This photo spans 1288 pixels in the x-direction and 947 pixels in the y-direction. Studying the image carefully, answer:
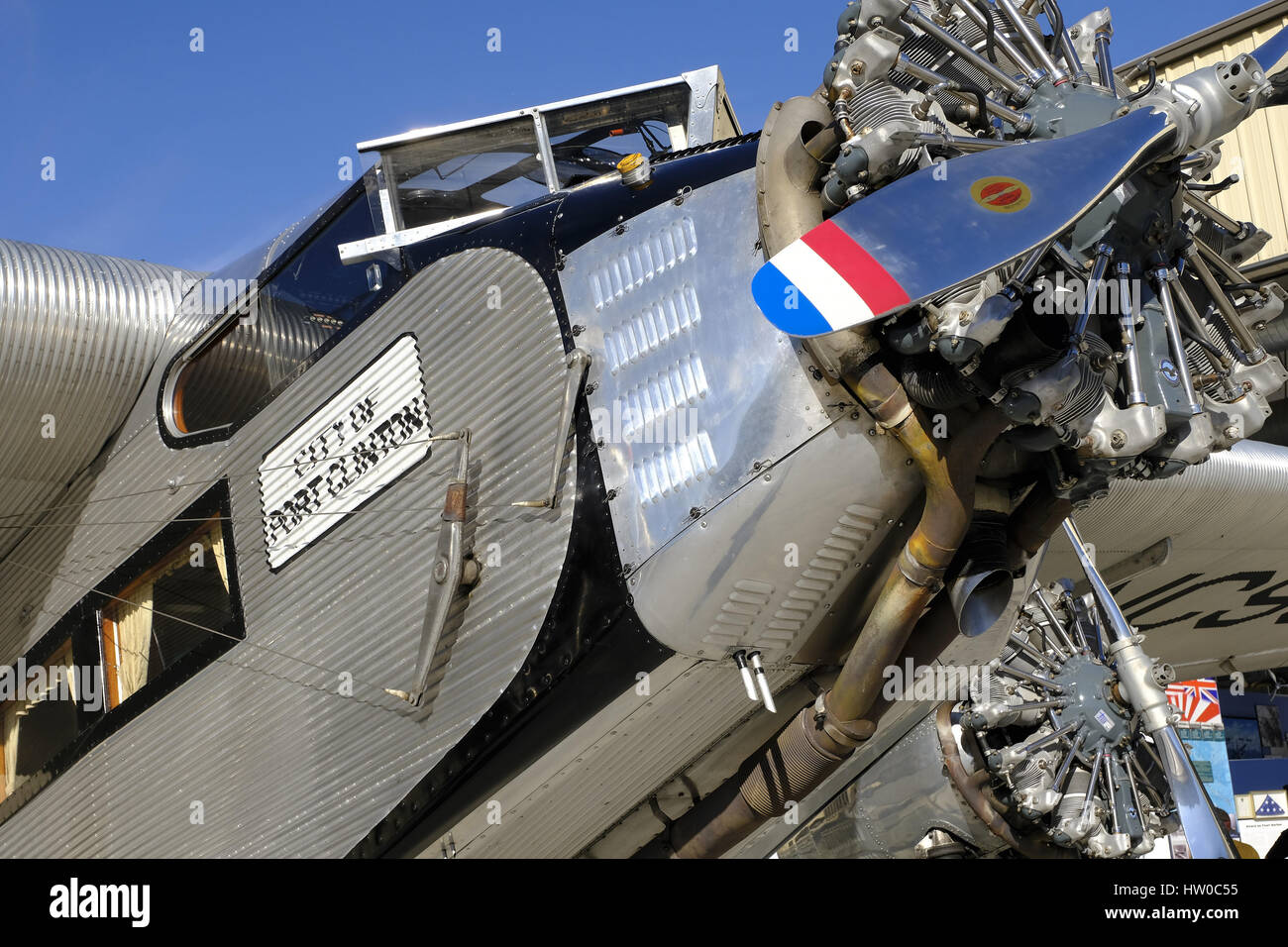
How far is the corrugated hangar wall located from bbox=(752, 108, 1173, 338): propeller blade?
13.5 metres

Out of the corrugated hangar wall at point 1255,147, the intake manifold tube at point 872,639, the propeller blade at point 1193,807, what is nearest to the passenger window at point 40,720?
the intake manifold tube at point 872,639

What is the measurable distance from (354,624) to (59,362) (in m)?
3.30

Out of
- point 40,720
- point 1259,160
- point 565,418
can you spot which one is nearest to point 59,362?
point 40,720

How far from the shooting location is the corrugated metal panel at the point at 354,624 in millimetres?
5449

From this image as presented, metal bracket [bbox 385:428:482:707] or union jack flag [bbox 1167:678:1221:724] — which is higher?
metal bracket [bbox 385:428:482:707]

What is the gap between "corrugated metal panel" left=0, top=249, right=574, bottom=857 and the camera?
17.9ft

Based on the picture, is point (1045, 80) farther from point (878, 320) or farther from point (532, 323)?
point (532, 323)

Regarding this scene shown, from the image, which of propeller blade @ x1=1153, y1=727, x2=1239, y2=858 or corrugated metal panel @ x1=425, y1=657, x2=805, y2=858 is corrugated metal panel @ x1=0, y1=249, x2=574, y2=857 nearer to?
corrugated metal panel @ x1=425, y1=657, x2=805, y2=858

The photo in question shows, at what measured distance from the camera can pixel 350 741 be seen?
5.84 meters

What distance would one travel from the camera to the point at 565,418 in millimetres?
5227

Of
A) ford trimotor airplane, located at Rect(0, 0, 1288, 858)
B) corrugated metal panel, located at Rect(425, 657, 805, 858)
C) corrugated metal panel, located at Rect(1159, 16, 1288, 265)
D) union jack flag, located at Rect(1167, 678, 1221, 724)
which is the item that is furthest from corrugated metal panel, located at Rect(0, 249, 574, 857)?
union jack flag, located at Rect(1167, 678, 1221, 724)

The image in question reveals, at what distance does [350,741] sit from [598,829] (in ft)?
3.95

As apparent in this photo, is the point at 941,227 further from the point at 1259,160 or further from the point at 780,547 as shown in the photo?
the point at 1259,160
